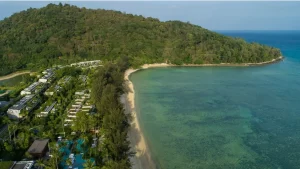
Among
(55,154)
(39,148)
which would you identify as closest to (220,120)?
(55,154)

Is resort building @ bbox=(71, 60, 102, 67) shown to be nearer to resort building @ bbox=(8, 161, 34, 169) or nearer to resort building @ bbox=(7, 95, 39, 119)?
resort building @ bbox=(7, 95, 39, 119)

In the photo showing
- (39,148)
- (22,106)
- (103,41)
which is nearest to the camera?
(39,148)

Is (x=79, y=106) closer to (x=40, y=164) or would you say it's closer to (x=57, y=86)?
(x=57, y=86)

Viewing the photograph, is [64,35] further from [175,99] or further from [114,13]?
[175,99]

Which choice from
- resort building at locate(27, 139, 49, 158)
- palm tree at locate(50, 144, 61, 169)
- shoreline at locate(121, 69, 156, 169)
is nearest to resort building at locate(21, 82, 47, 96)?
shoreline at locate(121, 69, 156, 169)

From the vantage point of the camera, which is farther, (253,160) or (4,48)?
(4,48)

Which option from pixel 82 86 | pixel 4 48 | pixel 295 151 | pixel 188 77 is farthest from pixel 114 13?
pixel 295 151

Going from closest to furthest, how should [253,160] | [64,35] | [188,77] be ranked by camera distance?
[253,160], [188,77], [64,35]
